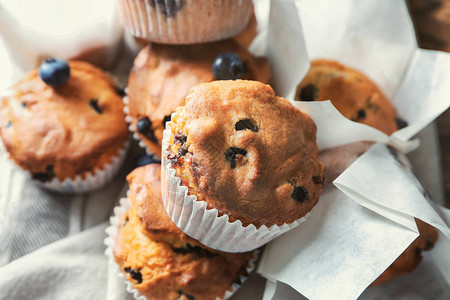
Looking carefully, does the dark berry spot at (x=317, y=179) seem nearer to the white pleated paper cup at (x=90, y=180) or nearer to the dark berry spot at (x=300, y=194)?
the dark berry spot at (x=300, y=194)

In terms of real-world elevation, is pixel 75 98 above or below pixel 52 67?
below

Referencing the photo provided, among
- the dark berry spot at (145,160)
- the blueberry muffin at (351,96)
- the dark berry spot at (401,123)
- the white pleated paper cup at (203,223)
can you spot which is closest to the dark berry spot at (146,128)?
the dark berry spot at (145,160)

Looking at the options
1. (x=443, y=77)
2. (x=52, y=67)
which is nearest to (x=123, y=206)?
(x=52, y=67)

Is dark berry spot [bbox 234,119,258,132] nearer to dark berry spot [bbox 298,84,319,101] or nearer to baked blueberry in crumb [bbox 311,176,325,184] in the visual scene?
baked blueberry in crumb [bbox 311,176,325,184]

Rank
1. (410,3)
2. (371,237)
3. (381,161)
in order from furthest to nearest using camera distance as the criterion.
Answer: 1. (410,3)
2. (381,161)
3. (371,237)

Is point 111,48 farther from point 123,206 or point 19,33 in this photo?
point 123,206

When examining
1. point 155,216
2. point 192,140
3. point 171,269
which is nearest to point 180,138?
point 192,140
